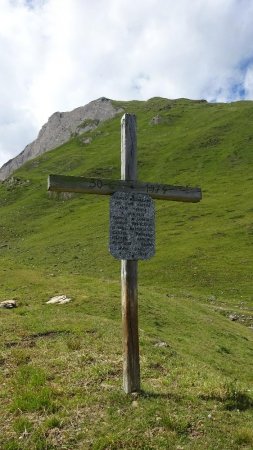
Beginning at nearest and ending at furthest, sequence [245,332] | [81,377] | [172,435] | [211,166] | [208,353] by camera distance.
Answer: [172,435], [81,377], [208,353], [245,332], [211,166]

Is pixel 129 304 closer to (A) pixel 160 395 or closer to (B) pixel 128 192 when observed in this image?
(A) pixel 160 395

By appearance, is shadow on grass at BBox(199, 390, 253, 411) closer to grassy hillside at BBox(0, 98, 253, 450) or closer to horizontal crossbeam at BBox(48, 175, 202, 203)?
grassy hillside at BBox(0, 98, 253, 450)

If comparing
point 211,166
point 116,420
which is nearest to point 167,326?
point 116,420

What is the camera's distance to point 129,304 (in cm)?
1268

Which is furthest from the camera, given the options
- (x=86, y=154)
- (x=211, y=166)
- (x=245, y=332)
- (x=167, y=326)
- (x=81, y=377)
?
(x=86, y=154)

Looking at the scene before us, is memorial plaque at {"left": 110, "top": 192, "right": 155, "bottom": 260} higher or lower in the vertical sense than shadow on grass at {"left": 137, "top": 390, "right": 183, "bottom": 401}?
higher

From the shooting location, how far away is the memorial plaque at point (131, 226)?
1250 centimetres

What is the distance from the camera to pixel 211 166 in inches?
4963

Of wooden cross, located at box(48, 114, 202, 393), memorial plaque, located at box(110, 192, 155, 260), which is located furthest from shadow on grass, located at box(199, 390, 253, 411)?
memorial plaque, located at box(110, 192, 155, 260)

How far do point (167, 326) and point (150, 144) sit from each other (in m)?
137

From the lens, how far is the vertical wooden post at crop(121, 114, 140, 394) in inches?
485

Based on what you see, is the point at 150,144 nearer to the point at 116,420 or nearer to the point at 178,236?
the point at 178,236

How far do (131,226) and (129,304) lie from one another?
2020 mm

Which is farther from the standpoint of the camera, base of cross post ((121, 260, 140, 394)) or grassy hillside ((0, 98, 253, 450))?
base of cross post ((121, 260, 140, 394))
